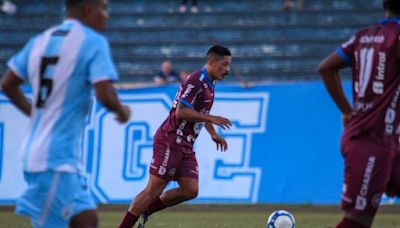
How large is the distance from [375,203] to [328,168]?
31.0 ft

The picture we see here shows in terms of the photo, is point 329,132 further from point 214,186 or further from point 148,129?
point 148,129

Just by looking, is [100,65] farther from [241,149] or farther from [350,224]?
[241,149]

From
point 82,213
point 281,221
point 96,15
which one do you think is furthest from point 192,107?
point 82,213

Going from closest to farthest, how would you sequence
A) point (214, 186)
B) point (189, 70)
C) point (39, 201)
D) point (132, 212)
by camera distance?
point (39, 201)
point (132, 212)
point (214, 186)
point (189, 70)

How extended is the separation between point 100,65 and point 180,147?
15.0ft

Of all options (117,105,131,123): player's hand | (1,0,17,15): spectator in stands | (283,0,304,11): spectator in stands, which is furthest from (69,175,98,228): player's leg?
(1,0,17,15): spectator in stands

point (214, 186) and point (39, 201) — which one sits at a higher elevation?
point (39, 201)

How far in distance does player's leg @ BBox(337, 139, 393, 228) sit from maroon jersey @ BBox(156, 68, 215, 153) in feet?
12.5

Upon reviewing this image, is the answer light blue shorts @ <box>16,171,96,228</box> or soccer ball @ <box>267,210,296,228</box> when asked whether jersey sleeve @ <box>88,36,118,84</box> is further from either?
soccer ball @ <box>267,210,296,228</box>

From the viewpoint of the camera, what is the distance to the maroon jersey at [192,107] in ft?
33.0

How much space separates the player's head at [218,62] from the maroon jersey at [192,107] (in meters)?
0.20

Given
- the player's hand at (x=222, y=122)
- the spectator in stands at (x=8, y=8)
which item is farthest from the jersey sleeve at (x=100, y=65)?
the spectator in stands at (x=8, y=8)

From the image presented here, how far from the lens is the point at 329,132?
15984 mm

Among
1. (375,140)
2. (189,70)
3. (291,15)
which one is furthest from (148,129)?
(375,140)
